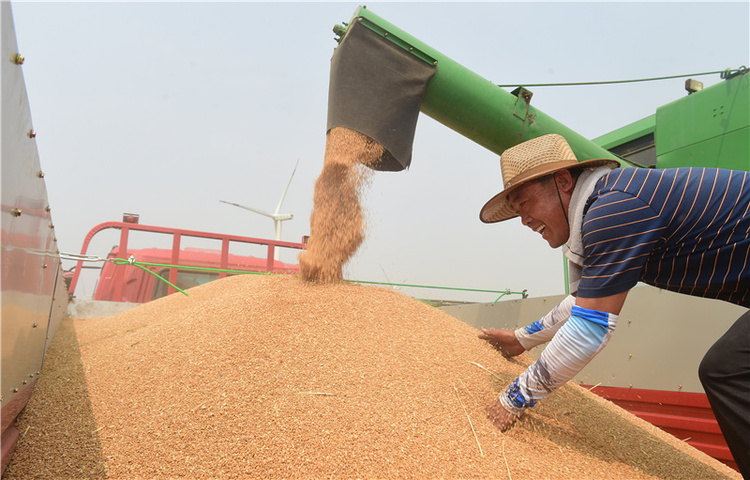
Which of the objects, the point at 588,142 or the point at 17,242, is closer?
the point at 17,242

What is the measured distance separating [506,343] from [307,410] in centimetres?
136

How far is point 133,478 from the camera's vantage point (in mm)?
1396

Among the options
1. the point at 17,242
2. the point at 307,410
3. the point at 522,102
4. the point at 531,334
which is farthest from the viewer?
→ the point at 522,102

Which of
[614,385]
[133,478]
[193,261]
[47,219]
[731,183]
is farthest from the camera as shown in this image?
[193,261]

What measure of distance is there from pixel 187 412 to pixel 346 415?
57 centimetres

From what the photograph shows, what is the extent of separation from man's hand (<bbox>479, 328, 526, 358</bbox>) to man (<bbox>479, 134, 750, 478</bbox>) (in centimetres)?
87

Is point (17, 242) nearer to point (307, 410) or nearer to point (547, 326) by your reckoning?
point (307, 410)

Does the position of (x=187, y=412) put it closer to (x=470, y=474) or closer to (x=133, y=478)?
(x=133, y=478)

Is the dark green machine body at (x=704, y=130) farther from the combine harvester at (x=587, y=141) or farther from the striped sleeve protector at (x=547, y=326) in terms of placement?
the striped sleeve protector at (x=547, y=326)

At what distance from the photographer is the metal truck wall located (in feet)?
3.97

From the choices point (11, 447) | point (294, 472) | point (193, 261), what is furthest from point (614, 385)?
point (193, 261)

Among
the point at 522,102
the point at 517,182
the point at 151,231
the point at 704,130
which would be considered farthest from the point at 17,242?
the point at 151,231

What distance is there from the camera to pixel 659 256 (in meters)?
1.70

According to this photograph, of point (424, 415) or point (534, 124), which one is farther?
point (534, 124)
